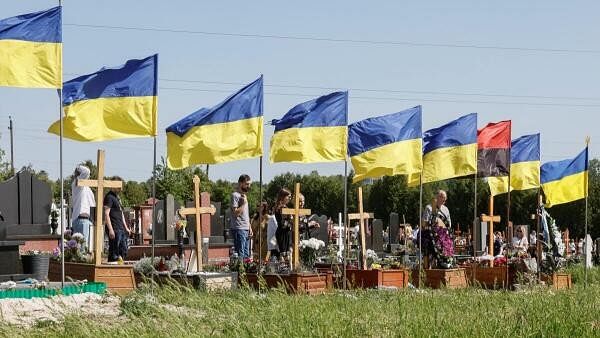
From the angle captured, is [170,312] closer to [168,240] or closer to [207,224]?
[168,240]

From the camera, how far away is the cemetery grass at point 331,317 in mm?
9188

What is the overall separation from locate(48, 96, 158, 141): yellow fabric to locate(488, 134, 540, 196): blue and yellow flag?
8953 mm

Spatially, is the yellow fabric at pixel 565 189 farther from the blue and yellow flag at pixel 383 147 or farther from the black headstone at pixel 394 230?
the black headstone at pixel 394 230

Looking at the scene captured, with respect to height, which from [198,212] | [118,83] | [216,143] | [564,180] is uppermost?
[118,83]

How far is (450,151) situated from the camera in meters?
19.4

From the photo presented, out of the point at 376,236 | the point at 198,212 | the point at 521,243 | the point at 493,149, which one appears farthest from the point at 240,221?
the point at 376,236

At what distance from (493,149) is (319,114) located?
488 centimetres

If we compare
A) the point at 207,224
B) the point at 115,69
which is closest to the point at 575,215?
the point at 207,224

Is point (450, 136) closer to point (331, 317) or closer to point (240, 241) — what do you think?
point (240, 241)

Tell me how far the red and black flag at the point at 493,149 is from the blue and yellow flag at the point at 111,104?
25.6 feet

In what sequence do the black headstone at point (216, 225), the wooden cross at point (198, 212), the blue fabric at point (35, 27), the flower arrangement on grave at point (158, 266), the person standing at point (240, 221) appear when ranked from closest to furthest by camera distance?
the blue fabric at point (35, 27) < the flower arrangement on grave at point (158, 266) < the wooden cross at point (198, 212) < the person standing at point (240, 221) < the black headstone at point (216, 225)

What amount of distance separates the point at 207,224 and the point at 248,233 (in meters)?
10.2

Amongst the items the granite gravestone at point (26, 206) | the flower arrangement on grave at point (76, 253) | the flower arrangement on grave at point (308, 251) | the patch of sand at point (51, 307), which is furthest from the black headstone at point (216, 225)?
the patch of sand at point (51, 307)

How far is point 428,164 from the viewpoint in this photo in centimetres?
1934
